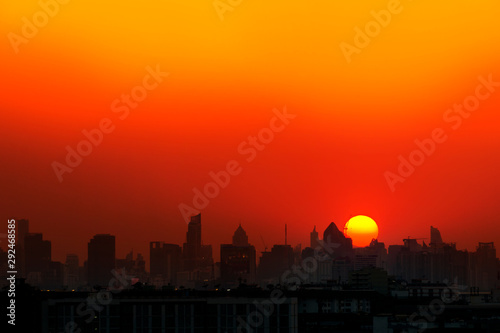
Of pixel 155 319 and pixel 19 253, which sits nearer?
pixel 155 319

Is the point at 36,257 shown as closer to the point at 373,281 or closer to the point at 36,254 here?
the point at 36,254

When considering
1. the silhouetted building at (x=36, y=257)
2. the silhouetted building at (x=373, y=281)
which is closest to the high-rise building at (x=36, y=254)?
the silhouetted building at (x=36, y=257)

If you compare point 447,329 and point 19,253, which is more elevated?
point 19,253

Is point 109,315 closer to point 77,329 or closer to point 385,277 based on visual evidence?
point 77,329

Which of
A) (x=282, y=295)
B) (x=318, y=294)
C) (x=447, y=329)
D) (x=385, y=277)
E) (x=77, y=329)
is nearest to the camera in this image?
(x=77, y=329)

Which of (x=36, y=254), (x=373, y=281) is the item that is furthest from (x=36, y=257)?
(x=373, y=281)

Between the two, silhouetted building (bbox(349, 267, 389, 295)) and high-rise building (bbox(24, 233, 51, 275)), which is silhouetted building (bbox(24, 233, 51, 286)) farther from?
silhouetted building (bbox(349, 267, 389, 295))

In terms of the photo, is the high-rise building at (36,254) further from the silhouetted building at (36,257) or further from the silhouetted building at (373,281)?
the silhouetted building at (373,281)

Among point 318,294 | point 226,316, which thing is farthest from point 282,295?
point 318,294

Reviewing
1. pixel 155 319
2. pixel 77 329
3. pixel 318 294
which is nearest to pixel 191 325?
pixel 155 319

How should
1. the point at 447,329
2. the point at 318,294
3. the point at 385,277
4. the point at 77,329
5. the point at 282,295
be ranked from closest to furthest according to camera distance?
the point at 77,329, the point at 282,295, the point at 447,329, the point at 318,294, the point at 385,277

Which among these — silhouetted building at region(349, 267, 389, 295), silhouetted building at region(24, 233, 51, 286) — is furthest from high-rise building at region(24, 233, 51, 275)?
silhouetted building at region(349, 267, 389, 295)
